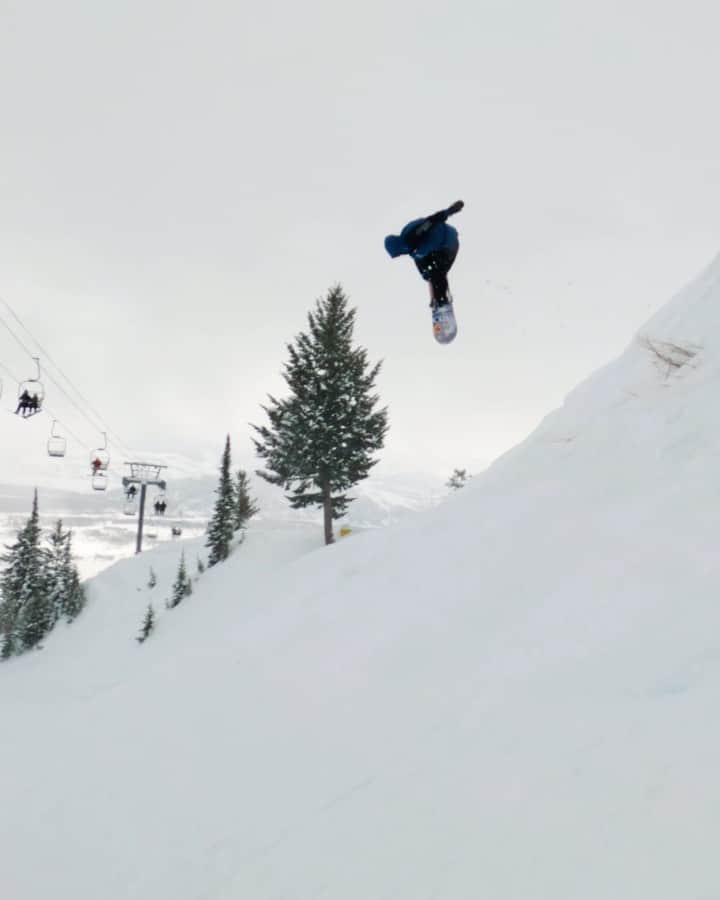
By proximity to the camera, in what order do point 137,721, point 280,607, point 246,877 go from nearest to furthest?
1. point 246,877
2. point 137,721
3. point 280,607

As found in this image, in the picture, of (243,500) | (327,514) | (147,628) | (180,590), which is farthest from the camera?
(243,500)

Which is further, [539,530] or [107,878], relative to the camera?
[539,530]

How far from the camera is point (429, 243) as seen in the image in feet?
22.4

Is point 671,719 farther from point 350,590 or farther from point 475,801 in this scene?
point 350,590

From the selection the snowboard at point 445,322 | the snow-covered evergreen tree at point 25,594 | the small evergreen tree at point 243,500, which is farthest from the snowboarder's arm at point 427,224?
the snow-covered evergreen tree at point 25,594

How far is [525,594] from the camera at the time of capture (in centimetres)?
523

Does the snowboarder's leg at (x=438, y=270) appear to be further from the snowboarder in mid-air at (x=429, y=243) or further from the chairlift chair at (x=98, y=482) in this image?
the chairlift chair at (x=98, y=482)

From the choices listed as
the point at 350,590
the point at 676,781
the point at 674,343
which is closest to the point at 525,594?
the point at 676,781

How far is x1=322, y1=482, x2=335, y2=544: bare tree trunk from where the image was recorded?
22.1m

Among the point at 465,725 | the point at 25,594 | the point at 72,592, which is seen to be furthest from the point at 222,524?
the point at 465,725

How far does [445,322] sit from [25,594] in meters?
30.9

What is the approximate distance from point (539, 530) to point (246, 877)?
16.1 ft

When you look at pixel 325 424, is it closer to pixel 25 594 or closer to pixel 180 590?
pixel 180 590

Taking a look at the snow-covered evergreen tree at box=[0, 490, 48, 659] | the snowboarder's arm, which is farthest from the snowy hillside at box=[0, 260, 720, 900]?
the snow-covered evergreen tree at box=[0, 490, 48, 659]
